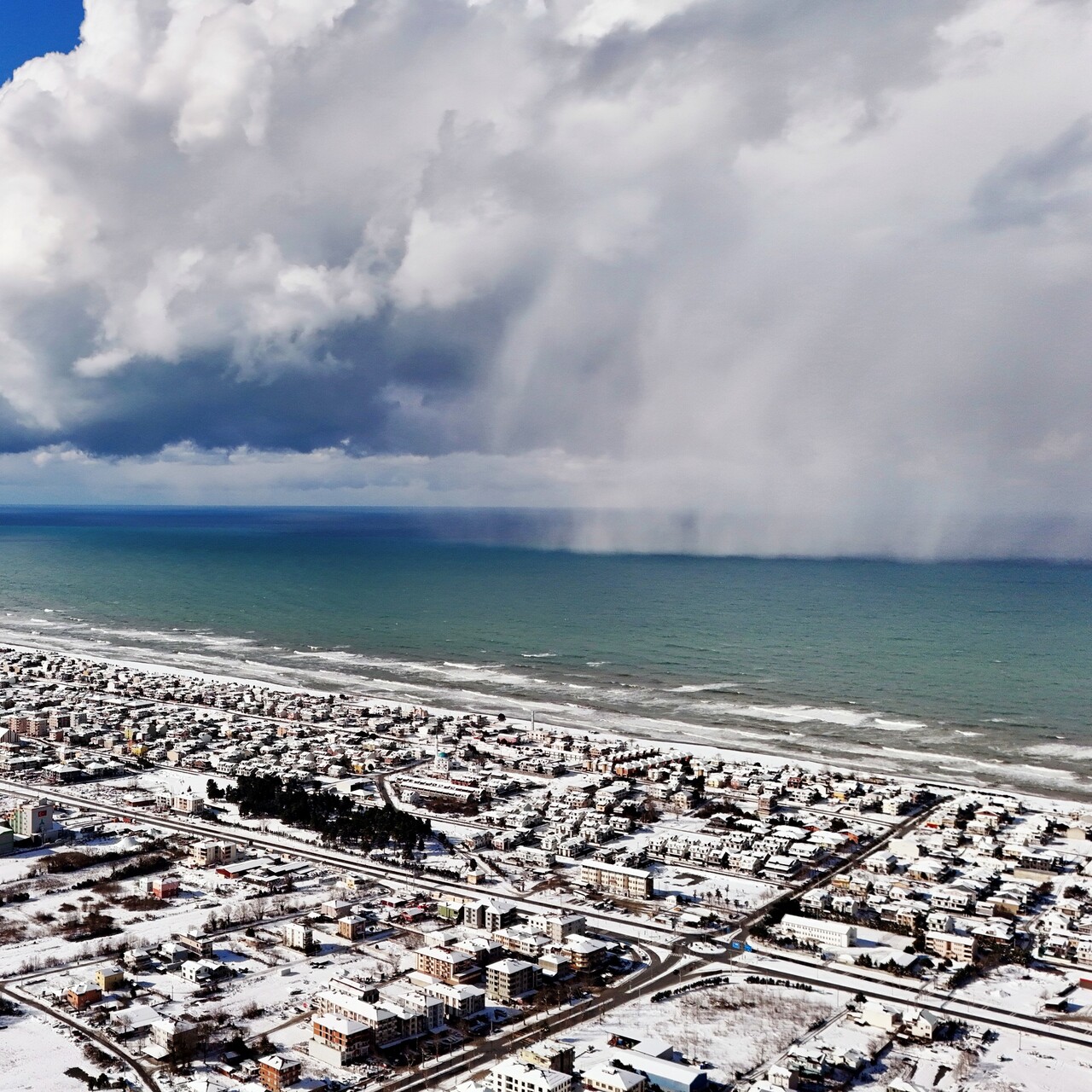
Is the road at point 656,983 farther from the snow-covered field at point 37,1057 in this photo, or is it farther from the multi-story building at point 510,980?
the multi-story building at point 510,980

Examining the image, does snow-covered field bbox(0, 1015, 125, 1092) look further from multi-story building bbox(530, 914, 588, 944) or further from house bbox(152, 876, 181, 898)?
multi-story building bbox(530, 914, 588, 944)

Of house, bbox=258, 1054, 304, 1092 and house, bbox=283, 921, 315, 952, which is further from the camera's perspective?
house, bbox=283, 921, 315, 952

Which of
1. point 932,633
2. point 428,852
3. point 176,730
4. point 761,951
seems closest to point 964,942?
point 761,951

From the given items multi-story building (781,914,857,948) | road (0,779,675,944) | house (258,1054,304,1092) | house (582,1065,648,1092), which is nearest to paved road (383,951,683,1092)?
house (258,1054,304,1092)

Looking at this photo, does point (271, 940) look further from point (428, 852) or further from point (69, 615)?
point (69, 615)

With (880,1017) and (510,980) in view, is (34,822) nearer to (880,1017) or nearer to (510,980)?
(510,980)

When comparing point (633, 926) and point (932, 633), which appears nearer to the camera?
point (633, 926)

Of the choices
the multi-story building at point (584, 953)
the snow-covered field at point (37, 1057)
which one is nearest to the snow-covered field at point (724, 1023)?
the multi-story building at point (584, 953)
